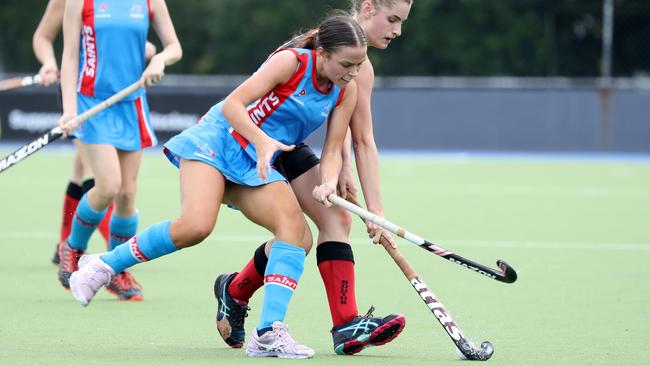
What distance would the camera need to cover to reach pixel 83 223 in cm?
668

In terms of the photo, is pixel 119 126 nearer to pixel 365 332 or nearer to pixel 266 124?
pixel 266 124

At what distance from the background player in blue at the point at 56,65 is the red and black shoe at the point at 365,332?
5.60 feet

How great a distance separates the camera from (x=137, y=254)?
491 cm

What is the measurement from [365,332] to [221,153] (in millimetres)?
902

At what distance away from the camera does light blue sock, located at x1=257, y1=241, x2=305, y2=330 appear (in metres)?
4.81

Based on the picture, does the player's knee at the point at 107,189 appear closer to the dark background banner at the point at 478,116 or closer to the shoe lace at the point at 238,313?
A: the shoe lace at the point at 238,313

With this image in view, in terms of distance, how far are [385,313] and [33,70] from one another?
24265mm

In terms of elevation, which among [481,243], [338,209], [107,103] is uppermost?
[107,103]

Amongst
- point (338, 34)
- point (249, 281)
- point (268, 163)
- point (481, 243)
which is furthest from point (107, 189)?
point (481, 243)

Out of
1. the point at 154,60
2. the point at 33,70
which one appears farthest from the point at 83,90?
Result: the point at 33,70

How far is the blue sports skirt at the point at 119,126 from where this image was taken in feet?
21.6

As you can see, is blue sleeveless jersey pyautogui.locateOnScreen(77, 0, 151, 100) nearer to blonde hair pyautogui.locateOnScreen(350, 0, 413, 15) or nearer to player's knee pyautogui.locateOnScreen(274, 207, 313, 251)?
blonde hair pyautogui.locateOnScreen(350, 0, 413, 15)

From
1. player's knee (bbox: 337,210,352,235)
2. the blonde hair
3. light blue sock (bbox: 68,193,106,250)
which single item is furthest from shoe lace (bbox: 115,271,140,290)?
the blonde hair

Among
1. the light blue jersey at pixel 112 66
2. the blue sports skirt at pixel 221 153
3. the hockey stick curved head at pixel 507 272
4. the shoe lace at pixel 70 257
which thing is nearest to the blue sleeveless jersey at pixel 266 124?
the blue sports skirt at pixel 221 153
